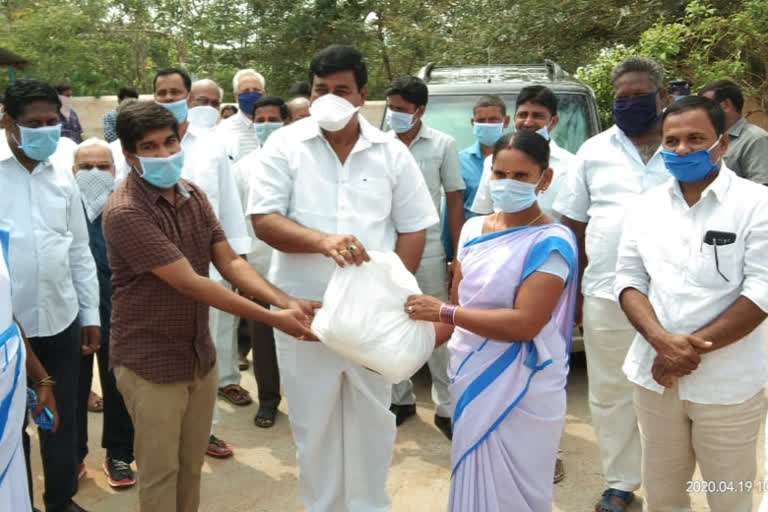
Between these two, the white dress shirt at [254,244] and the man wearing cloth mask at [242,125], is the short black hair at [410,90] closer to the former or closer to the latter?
the white dress shirt at [254,244]

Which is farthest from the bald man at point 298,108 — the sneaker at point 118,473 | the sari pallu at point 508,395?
the sari pallu at point 508,395

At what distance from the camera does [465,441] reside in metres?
3.01

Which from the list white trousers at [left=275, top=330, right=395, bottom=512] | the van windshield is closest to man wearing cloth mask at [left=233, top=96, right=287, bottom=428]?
the van windshield

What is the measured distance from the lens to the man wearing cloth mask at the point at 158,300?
299cm

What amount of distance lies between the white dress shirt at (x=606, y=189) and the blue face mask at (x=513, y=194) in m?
0.95

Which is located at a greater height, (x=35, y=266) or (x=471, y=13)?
(x=471, y=13)

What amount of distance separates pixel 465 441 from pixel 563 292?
674 millimetres

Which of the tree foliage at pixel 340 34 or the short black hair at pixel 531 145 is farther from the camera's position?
the tree foliage at pixel 340 34

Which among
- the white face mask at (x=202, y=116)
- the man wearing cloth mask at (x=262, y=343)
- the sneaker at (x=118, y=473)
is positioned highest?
the white face mask at (x=202, y=116)

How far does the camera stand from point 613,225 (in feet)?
12.5

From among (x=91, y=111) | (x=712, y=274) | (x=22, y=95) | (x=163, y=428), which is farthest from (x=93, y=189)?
(x=91, y=111)

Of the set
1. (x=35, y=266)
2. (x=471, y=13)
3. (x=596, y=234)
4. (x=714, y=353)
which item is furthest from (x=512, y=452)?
(x=471, y=13)

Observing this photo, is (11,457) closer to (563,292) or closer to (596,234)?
(563,292)

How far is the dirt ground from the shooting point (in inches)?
163
